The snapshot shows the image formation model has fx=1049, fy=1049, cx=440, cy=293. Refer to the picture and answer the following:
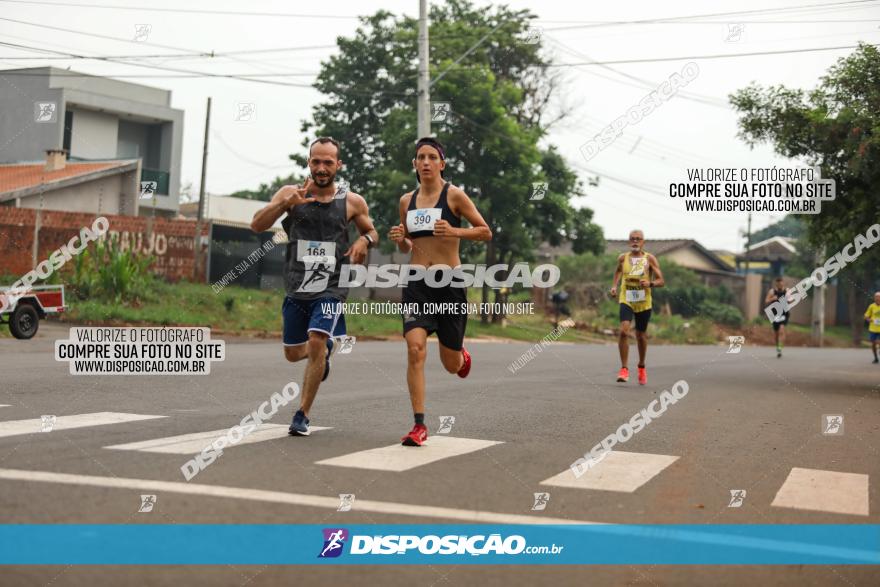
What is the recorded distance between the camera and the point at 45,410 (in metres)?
8.88

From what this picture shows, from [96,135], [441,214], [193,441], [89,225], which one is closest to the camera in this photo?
[193,441]

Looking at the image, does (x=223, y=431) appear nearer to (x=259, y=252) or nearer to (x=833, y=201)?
(x=833, y=201)

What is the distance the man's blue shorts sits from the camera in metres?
7.82

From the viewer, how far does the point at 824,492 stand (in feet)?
20.6

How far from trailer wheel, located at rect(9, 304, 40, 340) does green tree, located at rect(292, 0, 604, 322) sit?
13.9 meters

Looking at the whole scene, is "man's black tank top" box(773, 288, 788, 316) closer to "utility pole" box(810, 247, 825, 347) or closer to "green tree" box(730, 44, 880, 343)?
"green tree" box(730, 44, 880, 343)

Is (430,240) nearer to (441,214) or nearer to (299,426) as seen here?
(441,214)

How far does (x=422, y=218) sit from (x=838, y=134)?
10.7 meters

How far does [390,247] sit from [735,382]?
883 inches

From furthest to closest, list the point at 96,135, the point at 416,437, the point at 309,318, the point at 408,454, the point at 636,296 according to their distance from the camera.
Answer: the point at 96,135, the point at 636,296, the point at 309,318, the point at 416,437, the point at 408,454

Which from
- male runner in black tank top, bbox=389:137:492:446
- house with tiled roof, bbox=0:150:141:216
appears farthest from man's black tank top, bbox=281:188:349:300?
house with tiled roof, bbox=0:150:141:216

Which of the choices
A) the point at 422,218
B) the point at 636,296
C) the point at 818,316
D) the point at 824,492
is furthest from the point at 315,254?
the point at 818,316

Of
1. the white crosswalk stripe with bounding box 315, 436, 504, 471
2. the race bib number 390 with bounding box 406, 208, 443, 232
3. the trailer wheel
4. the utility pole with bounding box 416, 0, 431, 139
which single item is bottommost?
the trailer wheel

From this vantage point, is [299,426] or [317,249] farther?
[317,249]
